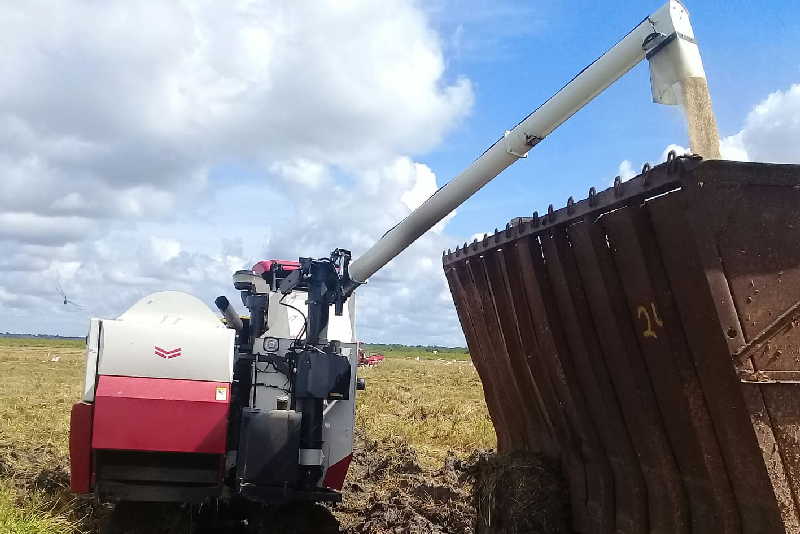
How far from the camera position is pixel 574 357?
14.6 ft

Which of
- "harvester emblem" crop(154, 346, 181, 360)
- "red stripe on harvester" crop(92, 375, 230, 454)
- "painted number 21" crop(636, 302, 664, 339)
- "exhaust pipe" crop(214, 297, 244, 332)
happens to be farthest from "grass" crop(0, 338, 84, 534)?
"painted number 21" crop(636, 302, 664, 339)

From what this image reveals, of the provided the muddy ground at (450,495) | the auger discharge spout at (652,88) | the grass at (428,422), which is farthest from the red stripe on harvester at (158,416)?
the grass at (428,422)

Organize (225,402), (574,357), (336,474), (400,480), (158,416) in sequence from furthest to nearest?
(400,480) < (336,474) < (225,402) < (158,416) < (574,357)

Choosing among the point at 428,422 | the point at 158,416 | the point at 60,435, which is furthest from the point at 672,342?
the point at 60,435

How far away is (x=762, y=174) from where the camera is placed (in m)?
3.24

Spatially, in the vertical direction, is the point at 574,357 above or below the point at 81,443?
above

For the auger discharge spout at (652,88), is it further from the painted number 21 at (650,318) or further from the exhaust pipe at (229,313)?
the exhaust pipe at (229,313)

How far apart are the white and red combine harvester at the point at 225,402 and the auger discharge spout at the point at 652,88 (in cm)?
2

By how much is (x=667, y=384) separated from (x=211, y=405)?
3.92m

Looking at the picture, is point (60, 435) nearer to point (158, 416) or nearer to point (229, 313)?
point (229, 313)

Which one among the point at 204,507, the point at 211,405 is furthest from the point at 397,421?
the point at 211,405

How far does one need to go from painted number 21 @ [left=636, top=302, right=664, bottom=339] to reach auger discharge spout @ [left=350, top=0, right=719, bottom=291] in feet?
3.42

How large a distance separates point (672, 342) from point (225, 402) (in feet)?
13.1

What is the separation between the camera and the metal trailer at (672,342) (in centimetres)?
316
